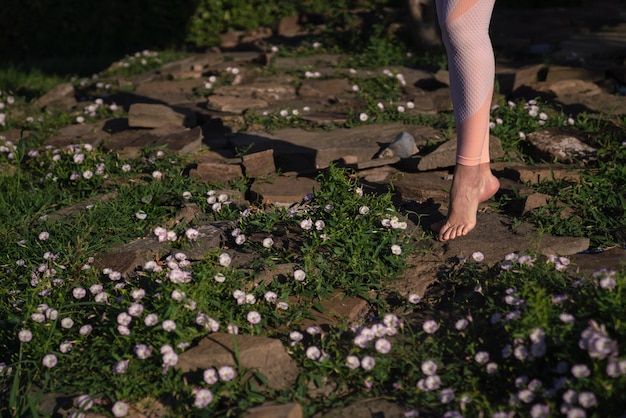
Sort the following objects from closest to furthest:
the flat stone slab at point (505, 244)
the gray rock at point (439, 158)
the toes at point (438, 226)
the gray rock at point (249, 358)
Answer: the gray rock at point (249, 358) → the flat stone slab at point (505, 244) → the toes at point (438, 226) → the gray rock at point (439, 158)

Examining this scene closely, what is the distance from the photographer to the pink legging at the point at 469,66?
295 centimetres

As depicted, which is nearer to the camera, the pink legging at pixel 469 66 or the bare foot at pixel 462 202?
the pink legging at pixel 469 66

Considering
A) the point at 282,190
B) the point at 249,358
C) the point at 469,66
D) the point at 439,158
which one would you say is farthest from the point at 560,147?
the point at 249,358

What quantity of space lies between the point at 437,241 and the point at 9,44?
29.4 feet

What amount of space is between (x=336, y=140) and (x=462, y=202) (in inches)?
72.1

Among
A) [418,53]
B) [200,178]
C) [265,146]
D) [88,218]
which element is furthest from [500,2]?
[88,218]

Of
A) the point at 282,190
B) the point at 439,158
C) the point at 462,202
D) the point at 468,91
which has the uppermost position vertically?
the point at 468,91

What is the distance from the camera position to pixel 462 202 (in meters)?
3.15

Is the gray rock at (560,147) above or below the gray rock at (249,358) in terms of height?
below

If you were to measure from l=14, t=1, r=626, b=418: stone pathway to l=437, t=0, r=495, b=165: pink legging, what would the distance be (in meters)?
0.42

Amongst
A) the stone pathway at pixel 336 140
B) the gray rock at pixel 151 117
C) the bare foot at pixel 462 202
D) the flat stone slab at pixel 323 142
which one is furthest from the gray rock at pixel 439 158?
the gray rock at pixel 151 117

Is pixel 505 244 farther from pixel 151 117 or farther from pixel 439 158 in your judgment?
pixel 151 117

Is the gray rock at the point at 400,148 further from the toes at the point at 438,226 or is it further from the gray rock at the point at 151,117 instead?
the gray rock at the point at 151,117

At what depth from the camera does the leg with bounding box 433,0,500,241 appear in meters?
2.95
